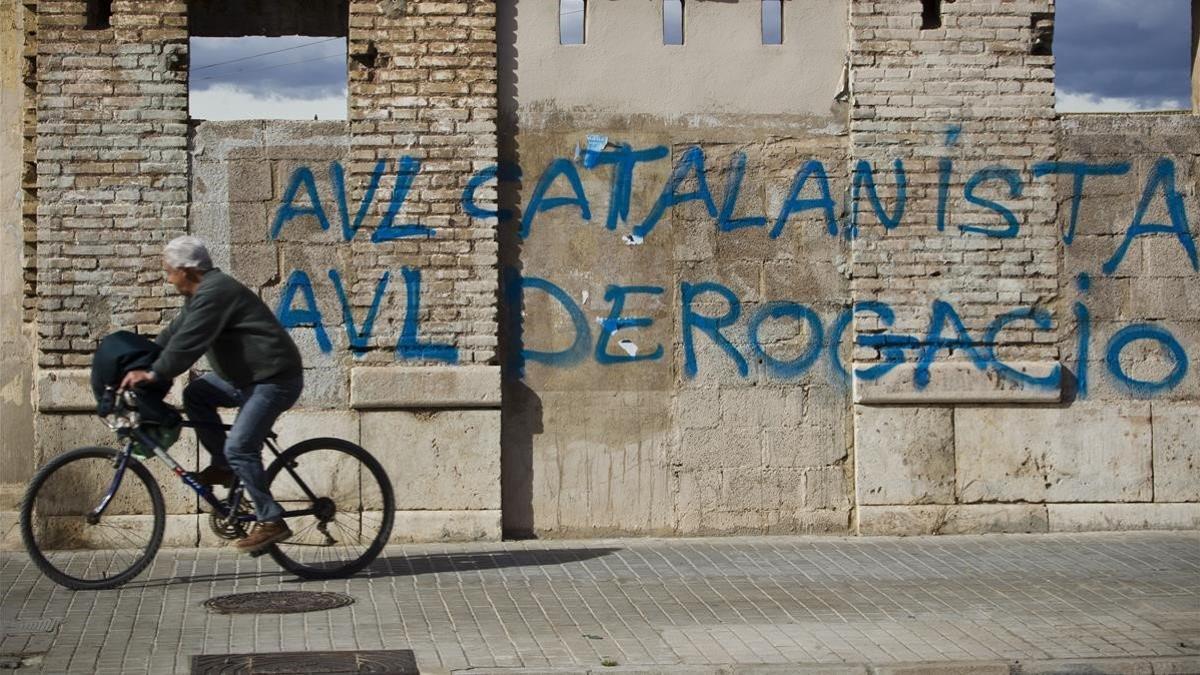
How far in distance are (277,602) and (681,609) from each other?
76.9 inches

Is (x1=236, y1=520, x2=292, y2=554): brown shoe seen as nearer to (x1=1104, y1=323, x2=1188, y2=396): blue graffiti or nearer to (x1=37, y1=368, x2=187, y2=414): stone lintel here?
(x1=37, y1=368, x2=187, y2=414): stone lintel

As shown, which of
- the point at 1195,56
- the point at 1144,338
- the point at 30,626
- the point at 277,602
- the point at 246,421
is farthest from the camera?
the point at 1195,56

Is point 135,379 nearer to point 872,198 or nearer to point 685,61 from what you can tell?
point 685,61

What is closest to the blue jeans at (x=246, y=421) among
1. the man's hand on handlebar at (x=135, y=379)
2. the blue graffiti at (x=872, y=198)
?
the man's hand on handlebar at (x=135, y=379)

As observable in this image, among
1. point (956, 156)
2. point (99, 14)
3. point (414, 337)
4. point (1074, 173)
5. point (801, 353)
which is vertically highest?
point (99, 14)

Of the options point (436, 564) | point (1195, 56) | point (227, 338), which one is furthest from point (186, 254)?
point (1195, 56)

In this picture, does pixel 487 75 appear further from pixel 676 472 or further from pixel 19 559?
pixel 19 559

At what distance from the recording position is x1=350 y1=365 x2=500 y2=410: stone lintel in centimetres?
965

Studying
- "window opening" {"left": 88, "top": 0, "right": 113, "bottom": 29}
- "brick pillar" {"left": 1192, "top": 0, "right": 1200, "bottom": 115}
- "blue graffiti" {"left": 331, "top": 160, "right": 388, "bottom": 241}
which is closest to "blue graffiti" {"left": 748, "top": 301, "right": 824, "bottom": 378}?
"blue graffiti" {"left": 331, "top": 160, "right": 388, "bottom": 241}

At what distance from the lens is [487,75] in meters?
9.85

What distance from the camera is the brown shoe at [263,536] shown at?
802 cm

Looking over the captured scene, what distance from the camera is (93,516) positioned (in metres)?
8.05

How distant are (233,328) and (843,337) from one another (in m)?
4.02

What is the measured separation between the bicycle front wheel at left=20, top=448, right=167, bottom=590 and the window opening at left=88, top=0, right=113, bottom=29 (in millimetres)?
2976
